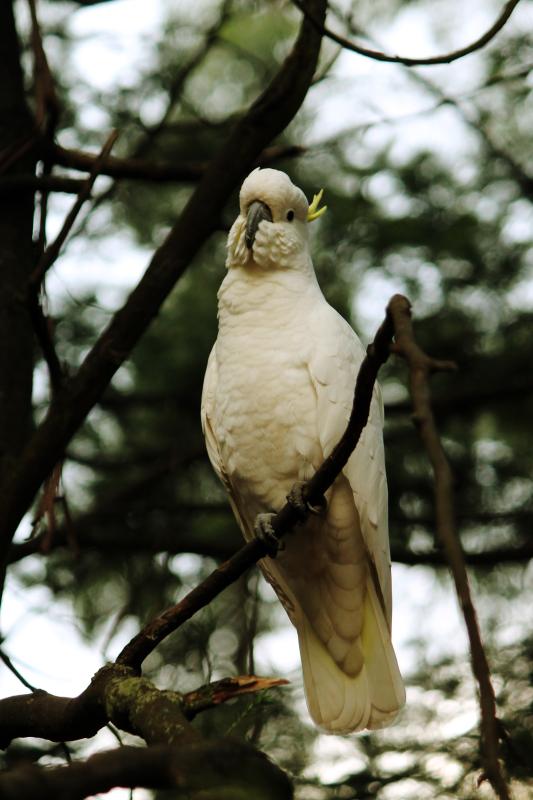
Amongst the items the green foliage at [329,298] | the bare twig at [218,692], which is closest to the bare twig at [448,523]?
the bare twig at [218,692]

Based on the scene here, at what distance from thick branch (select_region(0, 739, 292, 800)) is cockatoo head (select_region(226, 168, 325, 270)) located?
239 centimetres

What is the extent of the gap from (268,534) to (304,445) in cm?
40

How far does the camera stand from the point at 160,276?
132 inches

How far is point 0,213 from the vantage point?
3936 mm

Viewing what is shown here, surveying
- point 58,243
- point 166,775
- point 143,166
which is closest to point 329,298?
point 143,166

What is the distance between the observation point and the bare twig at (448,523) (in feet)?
3.42

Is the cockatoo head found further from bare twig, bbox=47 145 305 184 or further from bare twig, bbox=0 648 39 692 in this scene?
bare twig, bbox=0 648 39 692

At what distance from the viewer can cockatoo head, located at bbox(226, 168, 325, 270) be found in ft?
11.7

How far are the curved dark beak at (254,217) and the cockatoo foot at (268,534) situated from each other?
93 cm

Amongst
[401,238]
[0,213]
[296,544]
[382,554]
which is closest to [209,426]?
[296,544]

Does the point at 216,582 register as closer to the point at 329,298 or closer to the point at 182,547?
the point at 182,547

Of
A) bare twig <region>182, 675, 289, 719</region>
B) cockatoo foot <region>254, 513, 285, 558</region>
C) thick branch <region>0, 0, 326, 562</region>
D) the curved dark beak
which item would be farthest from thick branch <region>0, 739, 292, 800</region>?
the curved dark beak

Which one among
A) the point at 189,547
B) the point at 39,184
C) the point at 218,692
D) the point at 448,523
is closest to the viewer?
the point at 448,523

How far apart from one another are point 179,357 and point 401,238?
48.7 inches
